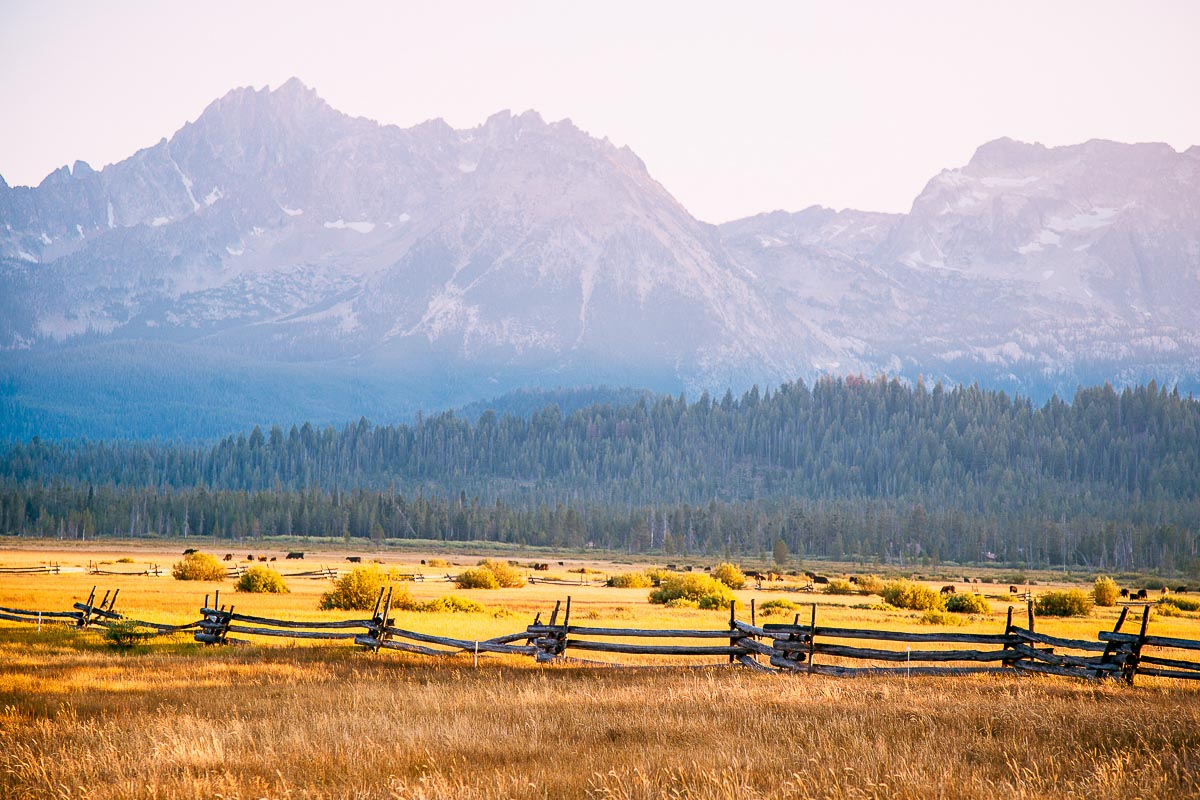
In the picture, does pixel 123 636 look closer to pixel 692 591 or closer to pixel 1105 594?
pixel 692 591

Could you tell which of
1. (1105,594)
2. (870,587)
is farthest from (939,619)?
(870,587)

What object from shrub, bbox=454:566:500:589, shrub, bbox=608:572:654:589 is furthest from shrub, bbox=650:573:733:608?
shrub, bbox=454:566:500:589

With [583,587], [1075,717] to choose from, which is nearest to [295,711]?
[1075,717]

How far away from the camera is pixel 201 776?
13562 millimetres

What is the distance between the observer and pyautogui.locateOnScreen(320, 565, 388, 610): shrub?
1768 inches

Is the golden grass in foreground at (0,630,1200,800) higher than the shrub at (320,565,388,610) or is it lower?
higher

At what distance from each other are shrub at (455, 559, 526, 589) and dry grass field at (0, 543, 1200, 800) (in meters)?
42.6

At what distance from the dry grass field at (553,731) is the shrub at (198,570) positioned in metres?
41.5

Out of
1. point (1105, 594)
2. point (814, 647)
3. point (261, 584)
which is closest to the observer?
point (814, 647)

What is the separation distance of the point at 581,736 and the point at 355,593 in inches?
1241

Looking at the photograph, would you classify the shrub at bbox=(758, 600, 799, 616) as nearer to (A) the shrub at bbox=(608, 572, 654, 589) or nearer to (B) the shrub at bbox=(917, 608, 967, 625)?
(B) the shrub at bbox=(917, 608, 967, 625)

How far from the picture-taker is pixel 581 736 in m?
16.0

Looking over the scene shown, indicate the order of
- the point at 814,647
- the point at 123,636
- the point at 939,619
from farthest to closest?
the point at 939,619 < the point at 123,636 < the point at 814,647

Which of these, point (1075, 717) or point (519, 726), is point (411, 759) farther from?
point (1075, 717)
